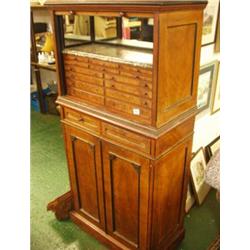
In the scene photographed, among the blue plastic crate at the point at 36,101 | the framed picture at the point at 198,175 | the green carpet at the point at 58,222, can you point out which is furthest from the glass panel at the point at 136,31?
the blue plastic crate at the point at 36,101

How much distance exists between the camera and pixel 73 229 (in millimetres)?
1999

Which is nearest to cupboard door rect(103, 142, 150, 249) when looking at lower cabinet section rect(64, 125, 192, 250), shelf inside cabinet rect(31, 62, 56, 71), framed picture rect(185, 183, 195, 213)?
lower cabinet section rect(64, 125, 192, 250)

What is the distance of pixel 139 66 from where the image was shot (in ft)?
3.96

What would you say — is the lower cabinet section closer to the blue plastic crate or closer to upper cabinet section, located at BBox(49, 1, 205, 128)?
upper cabinet section, located at BBox(49, 1, 205, 128)

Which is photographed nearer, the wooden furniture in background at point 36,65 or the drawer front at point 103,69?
the drawer front at point 103,69

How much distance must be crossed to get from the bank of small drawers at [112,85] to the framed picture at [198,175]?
3.11 feet

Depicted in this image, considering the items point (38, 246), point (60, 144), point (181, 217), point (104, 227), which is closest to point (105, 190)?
point (104, 227)

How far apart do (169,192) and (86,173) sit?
0.55 meters

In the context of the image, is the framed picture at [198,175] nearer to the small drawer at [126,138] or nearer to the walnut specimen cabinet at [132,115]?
the walnut specimen cabinet at [132,115]

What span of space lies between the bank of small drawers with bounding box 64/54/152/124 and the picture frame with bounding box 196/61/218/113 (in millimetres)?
712

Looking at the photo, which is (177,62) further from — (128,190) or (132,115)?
(128,190)

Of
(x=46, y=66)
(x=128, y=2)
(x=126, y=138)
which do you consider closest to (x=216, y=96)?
(x=126, y=138)

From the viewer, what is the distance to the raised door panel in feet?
4.53

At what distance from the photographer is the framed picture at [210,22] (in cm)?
163
